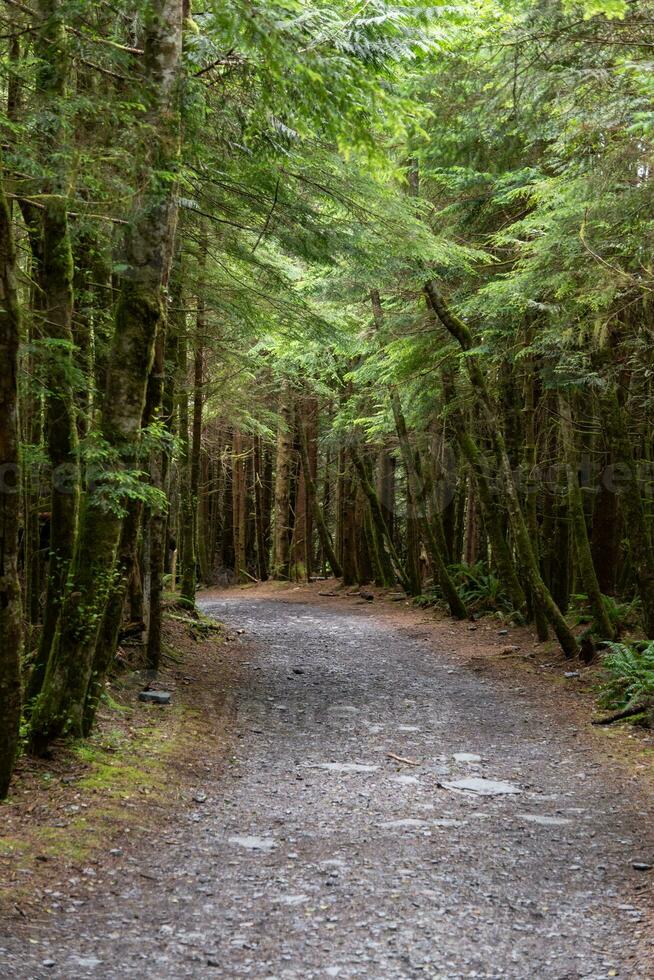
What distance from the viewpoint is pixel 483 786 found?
678 cm

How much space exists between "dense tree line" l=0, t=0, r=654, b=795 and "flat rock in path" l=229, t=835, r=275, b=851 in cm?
165

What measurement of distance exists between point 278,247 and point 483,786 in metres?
7.33

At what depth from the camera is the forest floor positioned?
385cm

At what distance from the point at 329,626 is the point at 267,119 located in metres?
12.5

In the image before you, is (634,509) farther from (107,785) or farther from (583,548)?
(107,785)

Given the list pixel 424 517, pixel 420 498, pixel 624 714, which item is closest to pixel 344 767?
pixel 624 714

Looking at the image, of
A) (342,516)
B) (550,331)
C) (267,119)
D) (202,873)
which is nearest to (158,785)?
(202,873)

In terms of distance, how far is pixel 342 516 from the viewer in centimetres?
2991

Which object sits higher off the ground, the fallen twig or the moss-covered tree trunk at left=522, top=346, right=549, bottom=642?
the moss-covered tree trunk at left=522, top=346, right=549, bottom=642

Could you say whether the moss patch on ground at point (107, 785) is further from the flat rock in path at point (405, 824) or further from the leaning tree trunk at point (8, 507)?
the flat rock in path at point (405, 824)

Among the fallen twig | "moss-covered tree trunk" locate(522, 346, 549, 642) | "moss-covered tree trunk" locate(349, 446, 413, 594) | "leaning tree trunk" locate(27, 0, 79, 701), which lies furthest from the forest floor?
"moss-covered tree trunk" locate(349, 446, 413, 594)

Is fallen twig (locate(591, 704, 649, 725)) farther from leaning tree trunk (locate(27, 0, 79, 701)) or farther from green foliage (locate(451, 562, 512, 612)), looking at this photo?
green foliage (locate(451, 562, 512, 612))

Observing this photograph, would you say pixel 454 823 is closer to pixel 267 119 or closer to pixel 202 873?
pixel 202 873

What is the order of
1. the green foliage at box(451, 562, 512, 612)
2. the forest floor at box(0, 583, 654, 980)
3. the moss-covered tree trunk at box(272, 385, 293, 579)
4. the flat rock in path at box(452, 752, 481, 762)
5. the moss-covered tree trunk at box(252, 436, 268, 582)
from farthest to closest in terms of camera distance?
the moss-covered tree trunk at box(252, 436, 268, 582)
the moss-covered tree trunk at box(272, 385, 293, 579)
the green foliage at box(451, 562, 512, 612)
the flat rock in path at box(452, 752, 481, 762)
the forest floor at box(0, 583, 654, 980)
